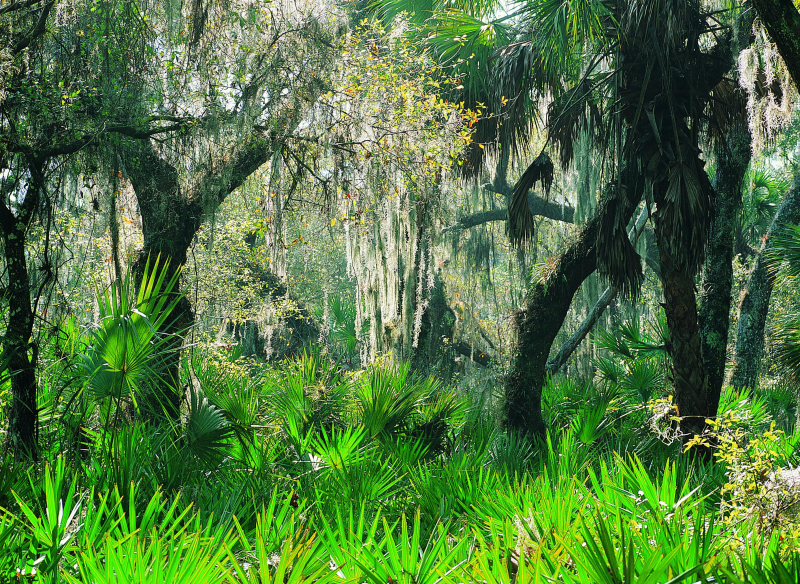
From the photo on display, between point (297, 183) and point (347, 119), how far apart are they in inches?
41.1

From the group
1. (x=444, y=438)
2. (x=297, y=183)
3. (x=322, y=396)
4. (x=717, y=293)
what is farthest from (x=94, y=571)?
(x=717, y=293)

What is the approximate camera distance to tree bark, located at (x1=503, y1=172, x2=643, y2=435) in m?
7.68

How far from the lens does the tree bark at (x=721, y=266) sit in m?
6.81

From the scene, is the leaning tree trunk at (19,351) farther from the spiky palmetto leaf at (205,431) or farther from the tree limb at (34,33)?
the tree limb at (34,33)

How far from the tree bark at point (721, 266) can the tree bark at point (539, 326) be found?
125 centimetres

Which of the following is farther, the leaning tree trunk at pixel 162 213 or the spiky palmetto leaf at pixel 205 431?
the leaning tree trunk at pixel 162 213

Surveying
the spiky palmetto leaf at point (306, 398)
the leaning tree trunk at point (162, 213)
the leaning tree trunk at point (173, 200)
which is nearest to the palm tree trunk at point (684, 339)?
the spiky palmetto leaf at point (306, 398)

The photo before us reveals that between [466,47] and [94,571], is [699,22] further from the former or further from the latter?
[94,571]

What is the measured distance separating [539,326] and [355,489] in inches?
163

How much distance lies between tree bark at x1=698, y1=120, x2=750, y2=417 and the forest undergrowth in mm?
697

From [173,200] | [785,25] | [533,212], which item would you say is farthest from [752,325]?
[173,200]

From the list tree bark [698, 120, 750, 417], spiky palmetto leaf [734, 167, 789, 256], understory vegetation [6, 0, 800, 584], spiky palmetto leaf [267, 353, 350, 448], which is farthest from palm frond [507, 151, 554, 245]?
spiky palmetto leaf [734, 167, 789, 256]

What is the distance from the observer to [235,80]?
21.3 feet

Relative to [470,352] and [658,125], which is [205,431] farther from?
[470,352]
